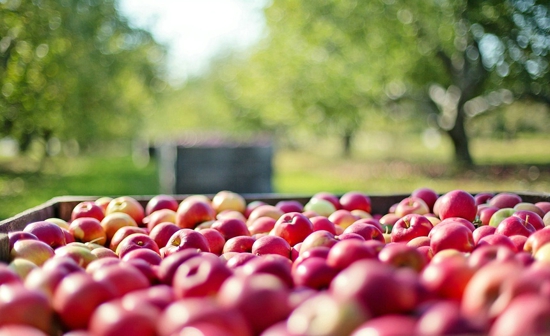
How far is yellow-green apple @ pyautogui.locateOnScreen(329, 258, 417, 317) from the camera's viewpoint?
59.3 inches

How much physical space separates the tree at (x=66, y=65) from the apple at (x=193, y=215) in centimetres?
883

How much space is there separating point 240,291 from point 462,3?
13581 millimetres

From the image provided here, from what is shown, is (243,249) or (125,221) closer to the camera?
(243,249)

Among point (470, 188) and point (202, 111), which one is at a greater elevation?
point (202, 111)

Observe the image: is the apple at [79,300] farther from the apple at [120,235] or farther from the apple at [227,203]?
the apple at [227,203]

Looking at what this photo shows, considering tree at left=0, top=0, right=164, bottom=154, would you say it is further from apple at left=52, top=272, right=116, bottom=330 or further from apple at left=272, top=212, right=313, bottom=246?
apple at left=52, top=272, right=116, bottom=330

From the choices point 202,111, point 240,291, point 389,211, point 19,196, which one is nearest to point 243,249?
point 240,291

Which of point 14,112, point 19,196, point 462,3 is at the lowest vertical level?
point 19,196

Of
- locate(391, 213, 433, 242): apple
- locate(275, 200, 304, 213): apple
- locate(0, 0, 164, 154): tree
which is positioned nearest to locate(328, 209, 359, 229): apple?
locate(275, 200, 304, 213): apple

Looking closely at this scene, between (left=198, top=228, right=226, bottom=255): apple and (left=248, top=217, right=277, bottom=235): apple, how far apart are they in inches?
16.3

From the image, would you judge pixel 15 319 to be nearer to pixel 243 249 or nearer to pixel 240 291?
pixel 240 291

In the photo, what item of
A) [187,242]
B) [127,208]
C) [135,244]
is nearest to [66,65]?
[127,208]

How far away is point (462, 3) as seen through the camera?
13.7 m

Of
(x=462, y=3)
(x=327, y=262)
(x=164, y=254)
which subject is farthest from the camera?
(x=462, y=3)
